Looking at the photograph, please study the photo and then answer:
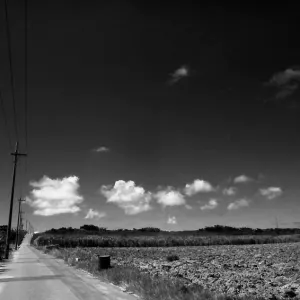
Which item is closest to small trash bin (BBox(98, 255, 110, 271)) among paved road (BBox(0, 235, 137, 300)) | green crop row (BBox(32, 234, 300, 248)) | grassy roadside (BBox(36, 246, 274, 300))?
paved road (BBox(0, 235, 137, 300))

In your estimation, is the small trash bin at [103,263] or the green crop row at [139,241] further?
the green crop row at [139,241]

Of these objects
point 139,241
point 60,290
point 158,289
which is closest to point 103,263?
point 60,290

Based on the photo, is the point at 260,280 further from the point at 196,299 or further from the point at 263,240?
the point at 263,240

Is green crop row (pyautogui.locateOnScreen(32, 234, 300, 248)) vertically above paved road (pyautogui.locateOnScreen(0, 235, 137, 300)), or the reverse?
green crop row (pyautogui.locateOnScreen(32, 234, 300, 248))

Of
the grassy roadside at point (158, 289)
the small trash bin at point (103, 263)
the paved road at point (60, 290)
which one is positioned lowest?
the paved road at point (60, 290)

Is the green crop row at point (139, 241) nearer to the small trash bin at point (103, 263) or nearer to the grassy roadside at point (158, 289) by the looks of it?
the small trash bin at point (103, 263)

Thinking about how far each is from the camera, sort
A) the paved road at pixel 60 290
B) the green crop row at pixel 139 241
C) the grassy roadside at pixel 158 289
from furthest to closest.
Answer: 1. the green crop row at pixel 139 241
2. the paved road at pixel 60 290
3. the grassy roadside at pixel 158 289

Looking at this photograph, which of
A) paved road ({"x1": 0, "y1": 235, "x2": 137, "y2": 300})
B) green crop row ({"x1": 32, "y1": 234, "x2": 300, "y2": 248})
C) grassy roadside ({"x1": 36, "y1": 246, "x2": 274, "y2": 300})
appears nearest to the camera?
grassy roadside ({"x1": 36, "y1": 246, "x2": 274, "y2": 300})

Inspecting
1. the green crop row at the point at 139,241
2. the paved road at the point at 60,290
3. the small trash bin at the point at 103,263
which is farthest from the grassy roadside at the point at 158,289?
the green crop row at the point at 139,241

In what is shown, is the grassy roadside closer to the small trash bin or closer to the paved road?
the paved road

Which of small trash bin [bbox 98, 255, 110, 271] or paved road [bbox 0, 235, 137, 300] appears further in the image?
small trash bin [bbox 98, 255, 110, 271]

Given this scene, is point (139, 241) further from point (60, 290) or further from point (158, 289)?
point (158, 289)

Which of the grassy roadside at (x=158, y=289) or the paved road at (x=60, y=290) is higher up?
the grassy roadside at (x=158, y=289)

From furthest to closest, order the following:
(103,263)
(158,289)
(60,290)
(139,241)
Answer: (139,241)
(103,263)
(60,290)
(158,289)
